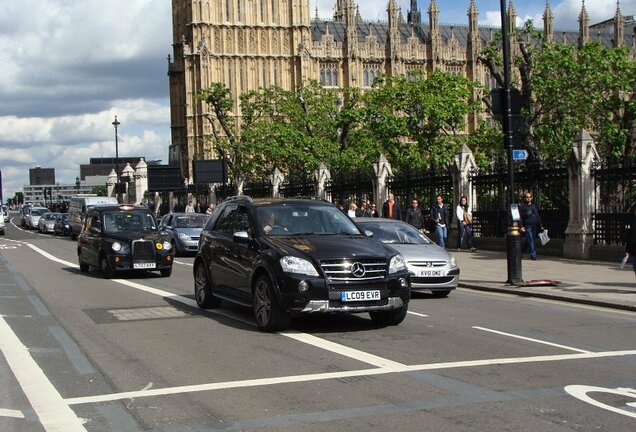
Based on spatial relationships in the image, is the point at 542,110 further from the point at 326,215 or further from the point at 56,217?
the point at 56,217

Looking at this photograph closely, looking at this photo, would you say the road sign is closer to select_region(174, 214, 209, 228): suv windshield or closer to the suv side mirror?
the suv side mirror

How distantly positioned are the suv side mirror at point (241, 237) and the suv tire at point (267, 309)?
2.13 feet

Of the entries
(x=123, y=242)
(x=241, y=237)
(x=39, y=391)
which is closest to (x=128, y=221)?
(x=123, y=242)

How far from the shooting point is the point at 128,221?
20.2 m

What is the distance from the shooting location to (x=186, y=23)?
10212 cm

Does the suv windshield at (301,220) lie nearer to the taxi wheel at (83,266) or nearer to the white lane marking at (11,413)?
the white lane marking at (11,413)

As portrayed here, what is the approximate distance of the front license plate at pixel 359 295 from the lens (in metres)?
9.65

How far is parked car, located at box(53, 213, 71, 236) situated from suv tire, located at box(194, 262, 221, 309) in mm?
39149

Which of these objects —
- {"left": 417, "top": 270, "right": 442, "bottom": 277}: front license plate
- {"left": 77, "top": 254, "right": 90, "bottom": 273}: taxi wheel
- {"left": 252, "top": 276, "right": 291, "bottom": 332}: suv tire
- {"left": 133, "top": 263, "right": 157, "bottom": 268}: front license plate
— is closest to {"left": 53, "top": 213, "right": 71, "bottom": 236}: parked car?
{"left": 77, "top": 254, "right": 90, "bottom": 273}: taxi wheel

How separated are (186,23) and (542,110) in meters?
76.3

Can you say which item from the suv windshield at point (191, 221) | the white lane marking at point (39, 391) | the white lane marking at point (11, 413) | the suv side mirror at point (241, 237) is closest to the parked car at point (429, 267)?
the suv side mirror at point (241, 237)

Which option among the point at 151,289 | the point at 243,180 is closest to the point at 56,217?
the point at 243,180

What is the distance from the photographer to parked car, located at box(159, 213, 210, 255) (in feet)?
Answer: 93.4

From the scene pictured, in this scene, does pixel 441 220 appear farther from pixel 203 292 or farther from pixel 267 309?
pixel 267 309
